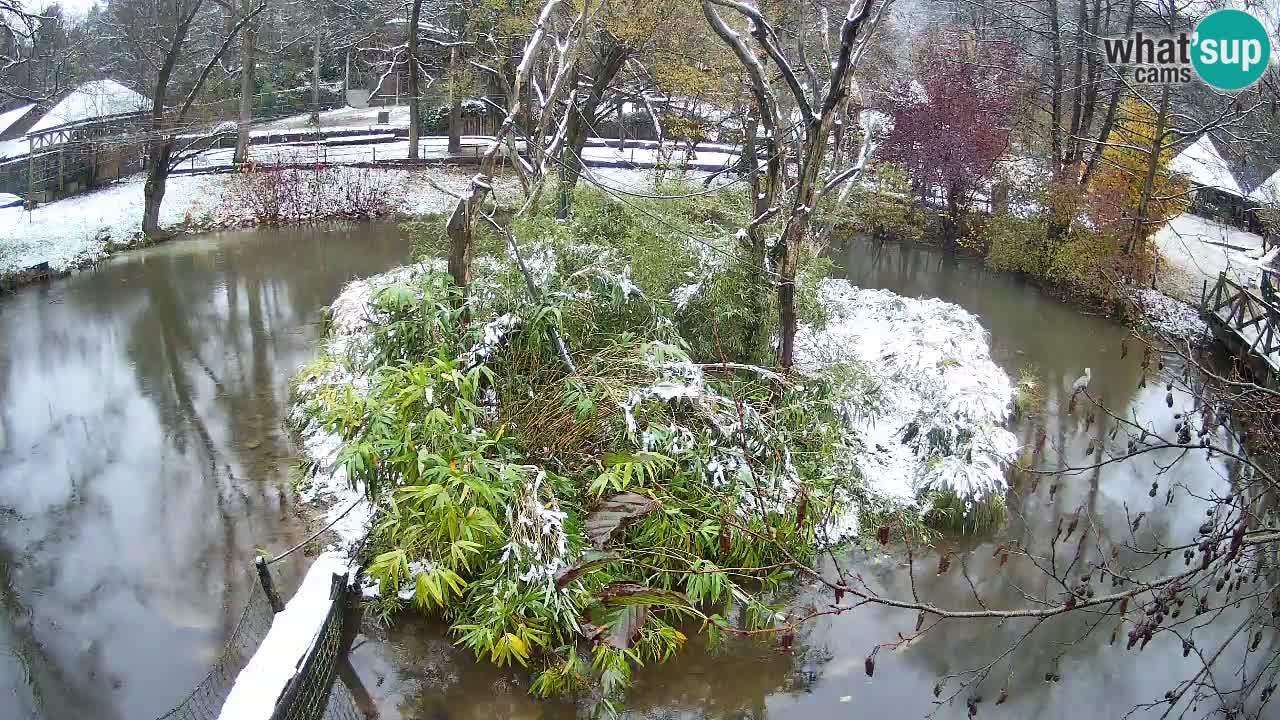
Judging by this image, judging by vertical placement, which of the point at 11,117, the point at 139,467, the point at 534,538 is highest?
the point at 11,117

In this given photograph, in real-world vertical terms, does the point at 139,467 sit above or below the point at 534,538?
below

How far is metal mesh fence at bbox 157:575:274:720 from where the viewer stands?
604cm

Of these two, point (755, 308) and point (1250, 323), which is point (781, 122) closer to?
point (755, 308)

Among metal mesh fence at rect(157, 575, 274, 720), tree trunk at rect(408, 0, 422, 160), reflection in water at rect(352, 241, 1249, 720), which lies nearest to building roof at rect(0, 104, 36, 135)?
tree trunk at rect(408, 0, 422, 160)

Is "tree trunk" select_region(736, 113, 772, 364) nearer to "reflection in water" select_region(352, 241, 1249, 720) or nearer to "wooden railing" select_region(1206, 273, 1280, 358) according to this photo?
"reflection in water" select_region(352, 241, 1249, 720)

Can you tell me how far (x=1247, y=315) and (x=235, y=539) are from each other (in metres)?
12.3

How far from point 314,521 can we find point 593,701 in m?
3.33

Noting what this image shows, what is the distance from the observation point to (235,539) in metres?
8.17

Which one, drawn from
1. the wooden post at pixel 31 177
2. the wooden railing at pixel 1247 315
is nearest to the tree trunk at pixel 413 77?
the wooden post at pixel 31 177

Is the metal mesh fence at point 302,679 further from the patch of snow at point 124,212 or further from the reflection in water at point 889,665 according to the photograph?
the patch of snow at point 124,212

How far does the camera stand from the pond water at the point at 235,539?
647 centimetres

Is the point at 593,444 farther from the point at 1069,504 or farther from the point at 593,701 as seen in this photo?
the point at 1069,504

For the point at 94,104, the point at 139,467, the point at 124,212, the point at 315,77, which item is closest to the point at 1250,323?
the point at 139,467

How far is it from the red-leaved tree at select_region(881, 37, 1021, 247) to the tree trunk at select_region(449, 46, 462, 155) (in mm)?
9017
